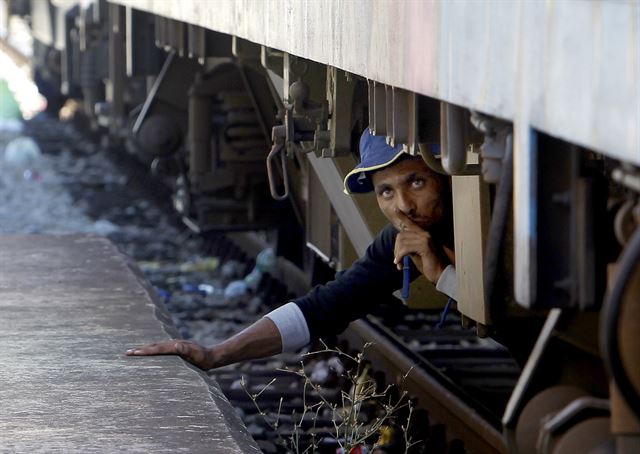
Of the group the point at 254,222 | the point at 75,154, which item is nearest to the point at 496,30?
the point at 254,222

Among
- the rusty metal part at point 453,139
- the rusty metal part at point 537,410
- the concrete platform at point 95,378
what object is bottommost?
the concrete platform at point 95,378

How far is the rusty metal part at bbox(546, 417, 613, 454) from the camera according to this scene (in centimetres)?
225

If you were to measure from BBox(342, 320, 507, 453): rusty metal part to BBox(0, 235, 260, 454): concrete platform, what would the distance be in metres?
1.04

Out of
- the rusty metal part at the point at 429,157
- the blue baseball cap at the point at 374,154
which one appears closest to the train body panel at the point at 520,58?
the rusty metal part at the point at 429,157

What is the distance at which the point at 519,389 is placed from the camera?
259 cm

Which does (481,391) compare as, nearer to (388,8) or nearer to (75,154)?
(388,8)

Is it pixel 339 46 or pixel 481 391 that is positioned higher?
pixel 339 46

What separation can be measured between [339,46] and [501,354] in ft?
11.8

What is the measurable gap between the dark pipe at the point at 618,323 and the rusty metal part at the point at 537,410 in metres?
0.59

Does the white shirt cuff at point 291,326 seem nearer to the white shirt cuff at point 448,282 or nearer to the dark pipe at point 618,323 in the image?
the white shirt cuff at point 448,282

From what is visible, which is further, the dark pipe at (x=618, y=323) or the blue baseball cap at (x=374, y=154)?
the blue baseball cap at (x=374, y=154)

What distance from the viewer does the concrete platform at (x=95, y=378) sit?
3510 mm

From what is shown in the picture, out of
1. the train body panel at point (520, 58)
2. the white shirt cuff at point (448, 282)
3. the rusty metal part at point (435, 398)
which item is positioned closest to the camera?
the train body panel at point (520, 58)

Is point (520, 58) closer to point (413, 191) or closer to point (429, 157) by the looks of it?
point (429, 157)
